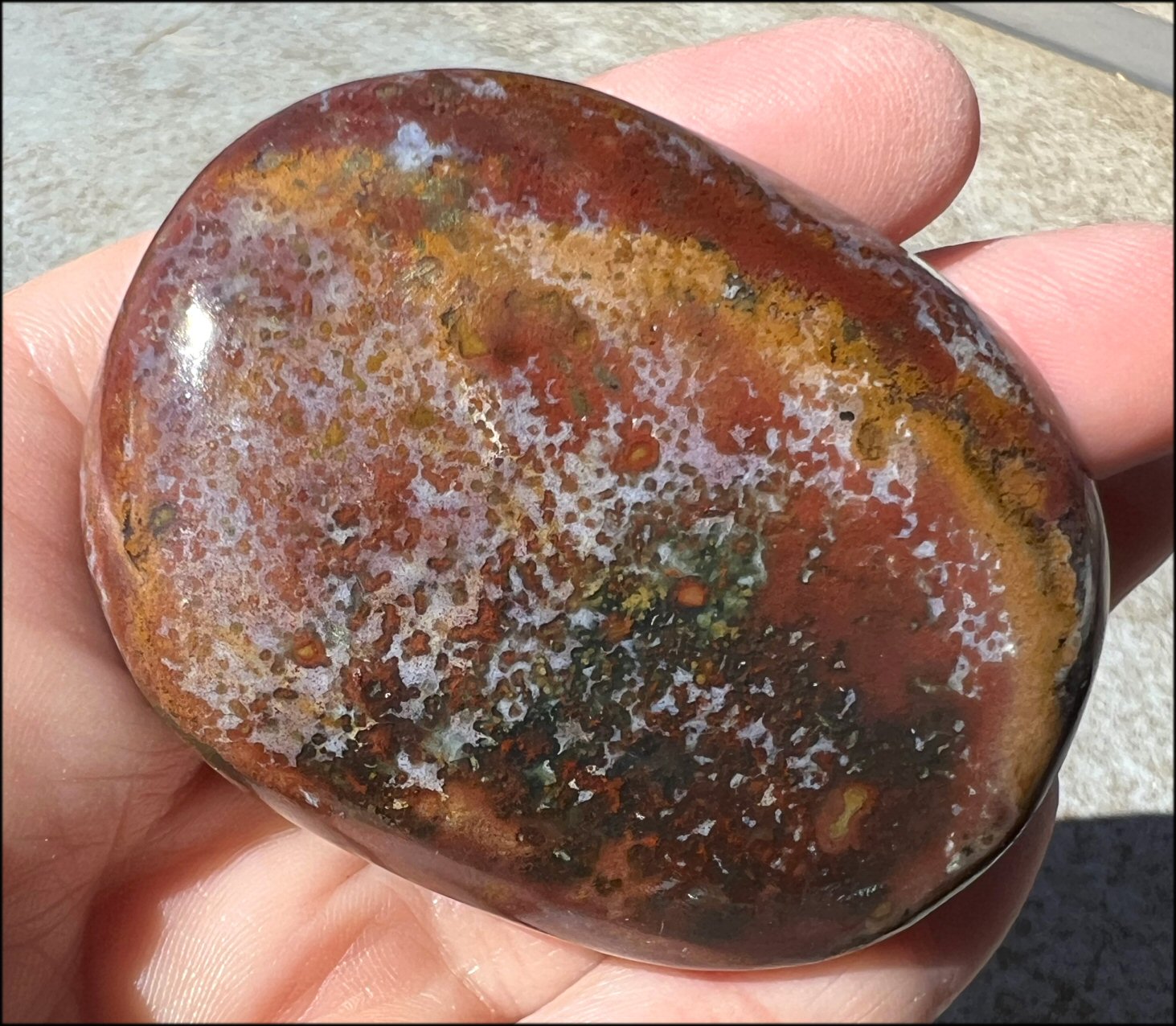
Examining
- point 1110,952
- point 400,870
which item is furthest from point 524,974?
point 1110,952

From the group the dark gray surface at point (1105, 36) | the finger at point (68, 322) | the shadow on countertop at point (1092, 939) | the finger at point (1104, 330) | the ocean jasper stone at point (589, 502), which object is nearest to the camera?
the ocean jasper stone at point (589, 502)

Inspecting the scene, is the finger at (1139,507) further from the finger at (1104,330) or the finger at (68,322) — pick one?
the finger at (68,322)

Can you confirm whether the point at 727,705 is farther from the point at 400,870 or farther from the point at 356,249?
the point at 356,249

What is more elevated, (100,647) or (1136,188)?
(1136,188)

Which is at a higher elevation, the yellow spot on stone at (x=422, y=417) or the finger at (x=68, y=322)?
the yellow spot on stone at (x=422, y=417)

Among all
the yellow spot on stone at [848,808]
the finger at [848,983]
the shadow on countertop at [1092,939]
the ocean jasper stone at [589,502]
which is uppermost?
the ocean jasper stone at [589,502]

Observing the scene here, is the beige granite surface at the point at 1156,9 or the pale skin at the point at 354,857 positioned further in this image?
the beige granite surface at the point at 1156,9

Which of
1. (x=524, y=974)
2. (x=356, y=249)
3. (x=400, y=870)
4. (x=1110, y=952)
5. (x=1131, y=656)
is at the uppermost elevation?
(x=356, y=249)

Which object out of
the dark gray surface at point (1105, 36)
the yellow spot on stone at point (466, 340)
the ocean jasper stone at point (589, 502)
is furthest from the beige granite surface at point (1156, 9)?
the yellow spot on stone at point (466, 340)
